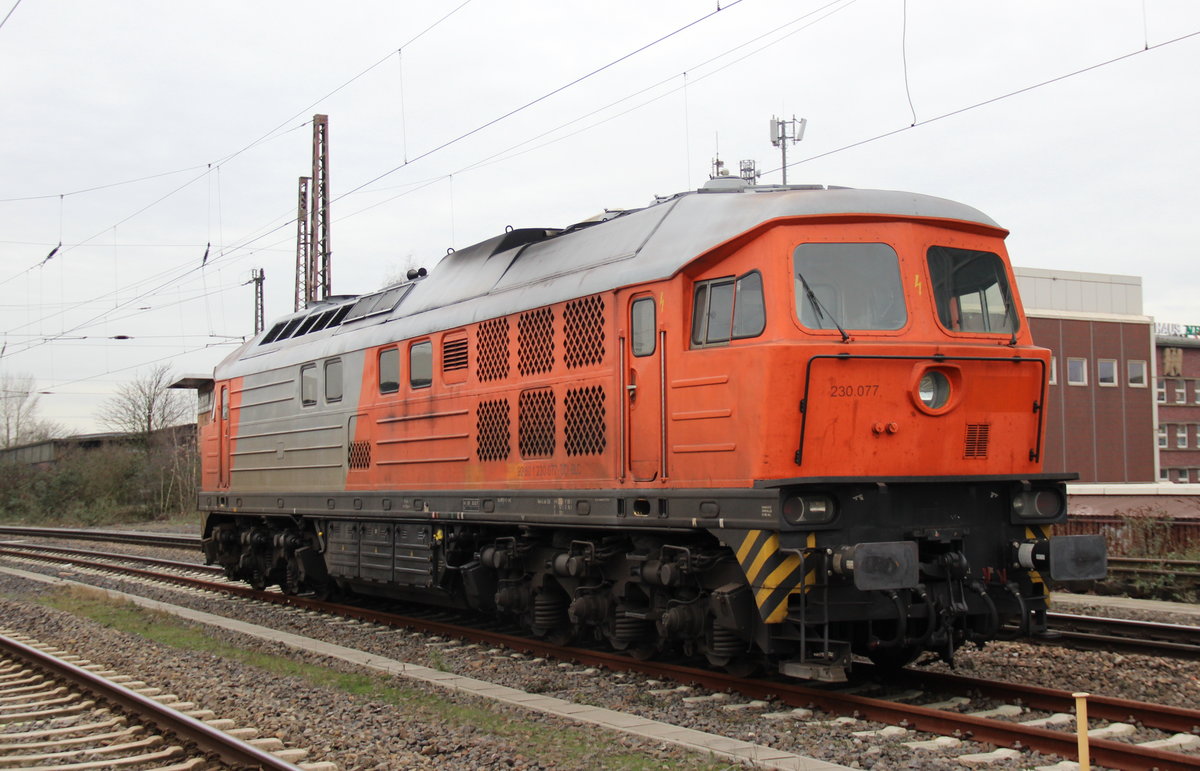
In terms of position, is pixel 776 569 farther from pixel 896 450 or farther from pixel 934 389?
pixel 934 389

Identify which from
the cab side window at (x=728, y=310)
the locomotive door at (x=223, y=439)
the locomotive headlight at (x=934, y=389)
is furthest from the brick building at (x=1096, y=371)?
the cab side window at (x=728, y=310)

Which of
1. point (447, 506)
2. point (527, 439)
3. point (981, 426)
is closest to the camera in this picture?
point (981, 426)

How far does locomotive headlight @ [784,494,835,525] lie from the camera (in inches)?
320

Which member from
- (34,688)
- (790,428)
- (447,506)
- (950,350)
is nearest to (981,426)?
(950,350)

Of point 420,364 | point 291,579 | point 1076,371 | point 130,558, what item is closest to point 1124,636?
point 420,364

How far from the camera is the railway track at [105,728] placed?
7.23m

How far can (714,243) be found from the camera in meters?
8.85

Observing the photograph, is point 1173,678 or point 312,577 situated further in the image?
point 312,577

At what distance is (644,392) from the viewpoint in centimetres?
937

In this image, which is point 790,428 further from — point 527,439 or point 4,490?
point 4,490

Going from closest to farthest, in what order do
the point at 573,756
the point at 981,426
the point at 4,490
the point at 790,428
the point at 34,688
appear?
the point at 573,756 → the point at 790,428 → the point at 981,426 → the point at 34,688 → the point at 4,490

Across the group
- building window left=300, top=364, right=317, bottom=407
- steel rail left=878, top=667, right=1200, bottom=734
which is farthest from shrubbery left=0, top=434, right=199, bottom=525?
steel rail left=878, top=667, right=1200, bottom=734

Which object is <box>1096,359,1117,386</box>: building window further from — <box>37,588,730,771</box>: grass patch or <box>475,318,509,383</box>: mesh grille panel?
<box>37,588,730,771</box>: grass patch

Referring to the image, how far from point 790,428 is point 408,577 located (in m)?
6.55
